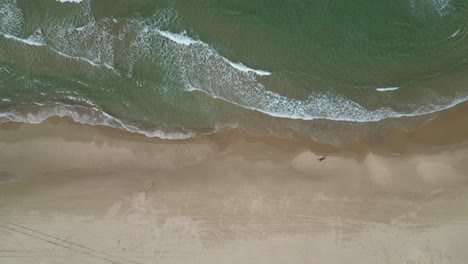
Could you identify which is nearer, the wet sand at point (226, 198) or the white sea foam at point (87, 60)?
the wet sand at point (226, 198)

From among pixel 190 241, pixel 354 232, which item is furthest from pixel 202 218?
pixel 354 232

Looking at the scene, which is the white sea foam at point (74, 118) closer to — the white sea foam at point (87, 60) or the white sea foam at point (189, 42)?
the white sea foam at point (87, 60)

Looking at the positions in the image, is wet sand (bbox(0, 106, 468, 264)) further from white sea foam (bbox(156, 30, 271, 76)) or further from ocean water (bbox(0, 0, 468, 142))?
white sea foam (bbox(156, 30, 271, 76))

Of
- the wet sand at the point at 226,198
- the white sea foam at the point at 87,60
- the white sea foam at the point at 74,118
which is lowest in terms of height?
the wet sand at the point at 226,198

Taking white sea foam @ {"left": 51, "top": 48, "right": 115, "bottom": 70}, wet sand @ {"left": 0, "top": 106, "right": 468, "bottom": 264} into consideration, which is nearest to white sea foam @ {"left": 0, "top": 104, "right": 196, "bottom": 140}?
wet sand @ {"left": 0, "top": 106, "right": 468, "bottom": 264}

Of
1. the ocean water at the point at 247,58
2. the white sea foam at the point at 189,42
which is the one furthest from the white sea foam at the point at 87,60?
the white sea foam at the point at 189,42

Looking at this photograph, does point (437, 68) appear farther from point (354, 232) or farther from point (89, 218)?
point (89, 218)
